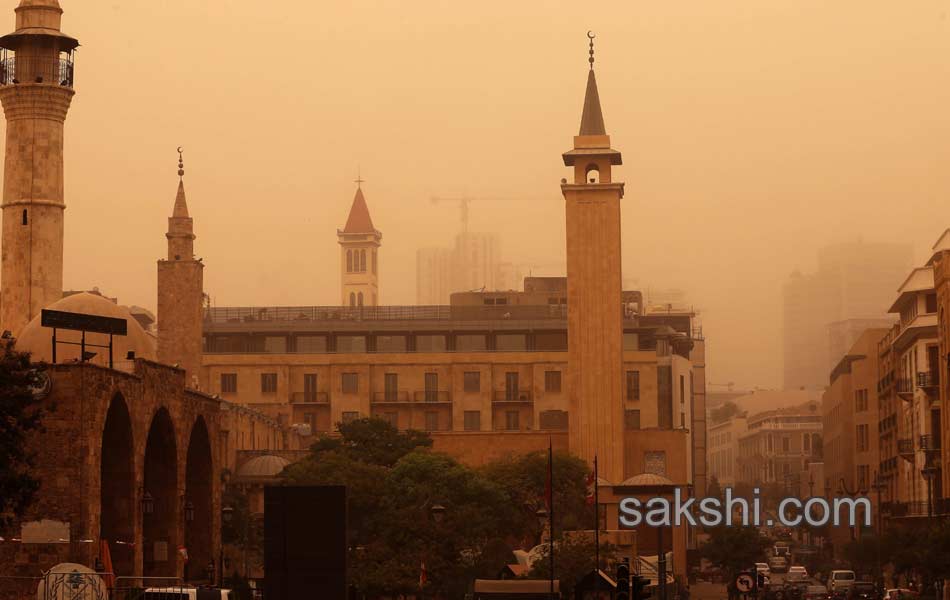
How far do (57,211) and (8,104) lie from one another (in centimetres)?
413

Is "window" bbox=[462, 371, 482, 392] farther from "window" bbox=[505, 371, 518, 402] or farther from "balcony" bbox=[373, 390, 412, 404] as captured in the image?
"balcony" bbox=[373, 390, 412, 404]

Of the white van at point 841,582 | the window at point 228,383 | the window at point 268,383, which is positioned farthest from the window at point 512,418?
the white van at point 841,582

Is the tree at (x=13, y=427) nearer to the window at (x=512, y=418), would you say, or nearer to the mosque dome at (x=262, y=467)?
the mosque dome at (x=262, y=467)

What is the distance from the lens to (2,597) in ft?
149

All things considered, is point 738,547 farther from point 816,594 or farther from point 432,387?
point 432,387

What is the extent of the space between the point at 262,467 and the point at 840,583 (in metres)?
27.6

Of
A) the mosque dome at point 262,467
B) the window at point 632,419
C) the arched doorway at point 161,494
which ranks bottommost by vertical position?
the arched doorway at point 161,494

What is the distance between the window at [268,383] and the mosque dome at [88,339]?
5906 centimetres

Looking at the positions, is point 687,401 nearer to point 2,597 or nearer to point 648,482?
point 648,482

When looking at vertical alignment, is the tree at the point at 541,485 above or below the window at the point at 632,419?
below

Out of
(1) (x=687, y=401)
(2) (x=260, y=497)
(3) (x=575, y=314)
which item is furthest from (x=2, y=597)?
(1) (x=687, y=401)

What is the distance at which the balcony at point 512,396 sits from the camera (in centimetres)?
11400

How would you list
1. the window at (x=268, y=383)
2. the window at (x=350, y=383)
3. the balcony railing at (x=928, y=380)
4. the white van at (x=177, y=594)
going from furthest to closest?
the window at (x=268, y=383), the window at (x=350, y=383), the balcony railing at (x=928, y=380), the white van at (x=177, y=594)

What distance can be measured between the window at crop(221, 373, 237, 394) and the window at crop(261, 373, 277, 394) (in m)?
1.84
